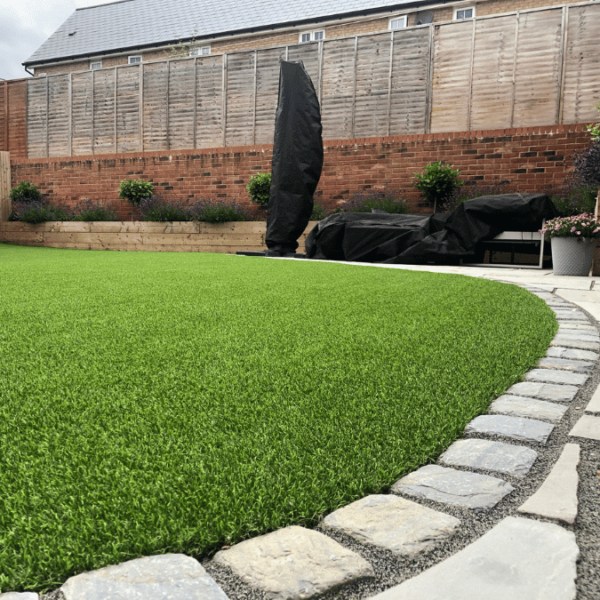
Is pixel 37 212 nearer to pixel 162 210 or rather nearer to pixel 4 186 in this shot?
pixel 4 186

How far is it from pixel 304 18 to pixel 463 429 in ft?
59.2

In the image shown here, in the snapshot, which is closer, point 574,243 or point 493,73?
point 574,243

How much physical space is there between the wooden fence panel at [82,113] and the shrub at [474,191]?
328 inches

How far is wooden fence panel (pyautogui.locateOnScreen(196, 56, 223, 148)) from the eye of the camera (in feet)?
36.3

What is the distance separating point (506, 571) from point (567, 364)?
142 centimetres

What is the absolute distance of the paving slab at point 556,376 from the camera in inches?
70.6

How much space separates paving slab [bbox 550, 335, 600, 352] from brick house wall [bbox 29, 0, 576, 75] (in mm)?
13826

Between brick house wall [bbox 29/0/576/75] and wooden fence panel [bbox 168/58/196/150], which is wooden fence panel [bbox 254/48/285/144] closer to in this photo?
wooden fence panel [bbox 168/58/196/150]

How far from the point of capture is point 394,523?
3.01 ft

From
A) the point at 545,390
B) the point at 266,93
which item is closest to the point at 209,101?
the point at 266,93

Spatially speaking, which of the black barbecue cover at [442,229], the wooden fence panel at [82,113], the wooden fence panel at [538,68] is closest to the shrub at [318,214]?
the black barbecue cover at [442,229]

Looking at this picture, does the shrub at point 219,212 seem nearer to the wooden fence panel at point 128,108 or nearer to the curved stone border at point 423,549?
the wooden fence panel at point 128,108

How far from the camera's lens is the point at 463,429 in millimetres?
1333

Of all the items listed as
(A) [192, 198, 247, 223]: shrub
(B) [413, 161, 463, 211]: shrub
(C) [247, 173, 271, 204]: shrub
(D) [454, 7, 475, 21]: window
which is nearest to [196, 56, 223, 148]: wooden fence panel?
(A) [192, 198, 247, 223]: shrub
